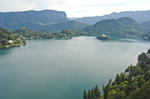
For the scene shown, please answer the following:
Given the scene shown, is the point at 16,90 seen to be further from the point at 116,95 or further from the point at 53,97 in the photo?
the point at 116,95

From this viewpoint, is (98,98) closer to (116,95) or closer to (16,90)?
(116,95)

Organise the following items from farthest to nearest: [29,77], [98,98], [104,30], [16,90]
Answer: [104,30] → [29,77] → [16,90] → [98,98]

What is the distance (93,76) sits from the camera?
993 inches

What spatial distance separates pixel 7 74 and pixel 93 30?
432 ft

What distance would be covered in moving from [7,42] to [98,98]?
5770 cm

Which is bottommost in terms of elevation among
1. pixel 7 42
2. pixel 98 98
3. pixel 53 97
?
pixel 53 97

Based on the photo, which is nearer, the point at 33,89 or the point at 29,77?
the point at 33,89

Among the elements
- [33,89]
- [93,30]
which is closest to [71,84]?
[33,89]

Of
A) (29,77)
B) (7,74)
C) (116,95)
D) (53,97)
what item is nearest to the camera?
(116,95)

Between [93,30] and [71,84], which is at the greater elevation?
[93,30]

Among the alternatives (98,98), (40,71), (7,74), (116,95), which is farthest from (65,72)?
(116,95)

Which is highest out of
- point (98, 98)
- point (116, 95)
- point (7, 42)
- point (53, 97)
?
point (7, 42)

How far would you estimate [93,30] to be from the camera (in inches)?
5920

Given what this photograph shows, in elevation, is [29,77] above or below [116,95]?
below
